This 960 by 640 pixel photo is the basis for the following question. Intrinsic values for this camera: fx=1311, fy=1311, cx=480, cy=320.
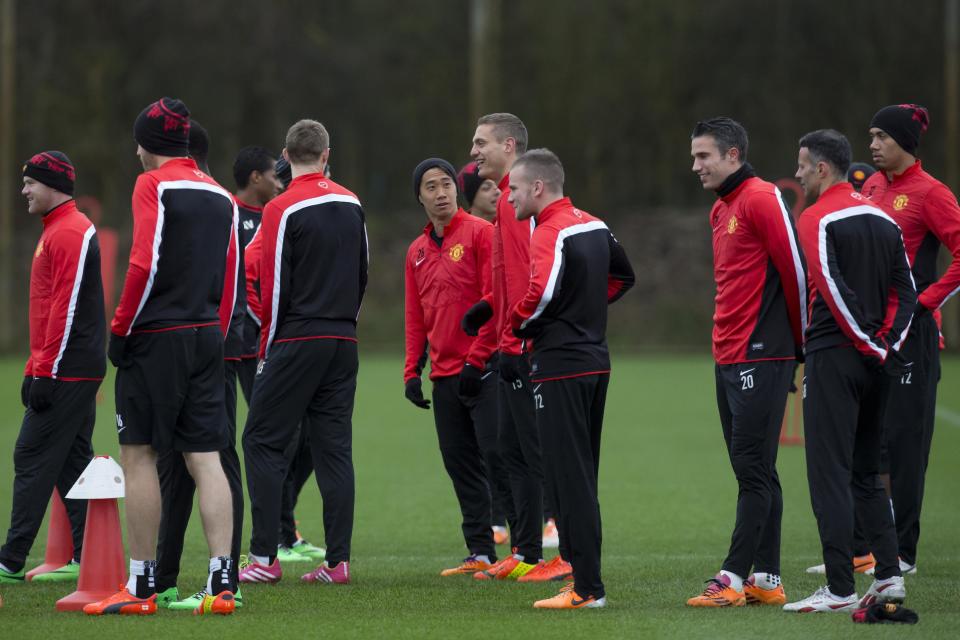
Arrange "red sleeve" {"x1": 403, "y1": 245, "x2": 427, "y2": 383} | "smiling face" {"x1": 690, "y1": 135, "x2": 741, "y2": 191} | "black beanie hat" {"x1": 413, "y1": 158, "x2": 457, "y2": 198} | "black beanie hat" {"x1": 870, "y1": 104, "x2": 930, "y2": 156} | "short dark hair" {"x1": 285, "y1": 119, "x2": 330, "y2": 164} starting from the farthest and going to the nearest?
"red sleeve" {"x1": 403, "y1": 245, "x2": 427, "y2": 383} → "black beanie hat" {"x1": 413, "y1": 158, "x2": 457, "y2": 198} → "black beanie hat" {"x1": 870, "y1": 104, "x2": 930, "y2": 156} → "short dark hair" {"x1": 285, "y1": 119, "x2": 330, "y2": 164} → "smiling face" {"x1": 690, "y1": 135, "x2": 741, "y2": 191}

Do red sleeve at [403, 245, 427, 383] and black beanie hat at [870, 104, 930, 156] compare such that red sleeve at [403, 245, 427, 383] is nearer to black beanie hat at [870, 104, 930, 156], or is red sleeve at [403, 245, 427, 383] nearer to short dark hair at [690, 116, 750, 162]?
short dark hair at [690, 116, 750, 162]

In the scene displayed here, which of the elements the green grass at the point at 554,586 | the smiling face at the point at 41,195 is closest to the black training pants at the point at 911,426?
the green grass at the point at 554,586

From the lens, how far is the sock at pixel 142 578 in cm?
620

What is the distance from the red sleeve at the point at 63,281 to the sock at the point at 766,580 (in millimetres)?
3825

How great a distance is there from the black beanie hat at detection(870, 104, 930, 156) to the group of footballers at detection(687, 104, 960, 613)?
107 centimetres

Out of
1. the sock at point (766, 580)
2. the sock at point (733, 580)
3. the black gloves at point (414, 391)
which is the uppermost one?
the black gloves at point (414, 391)

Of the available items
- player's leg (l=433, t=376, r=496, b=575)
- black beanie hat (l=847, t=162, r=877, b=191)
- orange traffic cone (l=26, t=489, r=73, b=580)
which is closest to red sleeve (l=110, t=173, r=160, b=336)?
orange traffic cone (l=26, t=489, r=73, b=580)

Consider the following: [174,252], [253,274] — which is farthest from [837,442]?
[253,274]

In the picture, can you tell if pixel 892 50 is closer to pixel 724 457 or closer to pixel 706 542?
pixel 724 457

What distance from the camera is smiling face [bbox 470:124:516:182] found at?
24.5 feet

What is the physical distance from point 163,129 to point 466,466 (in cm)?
279

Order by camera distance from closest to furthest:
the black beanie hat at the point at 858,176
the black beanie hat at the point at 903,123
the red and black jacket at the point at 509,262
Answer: the red and black jacket at the point at 509,262, the black beanie hat at the point at 903,123, the black beanie hat at the point at 858,176

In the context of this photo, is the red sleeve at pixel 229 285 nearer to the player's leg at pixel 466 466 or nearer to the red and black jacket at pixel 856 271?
the player's leg at pixel 466 466

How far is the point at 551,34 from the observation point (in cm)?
4291
